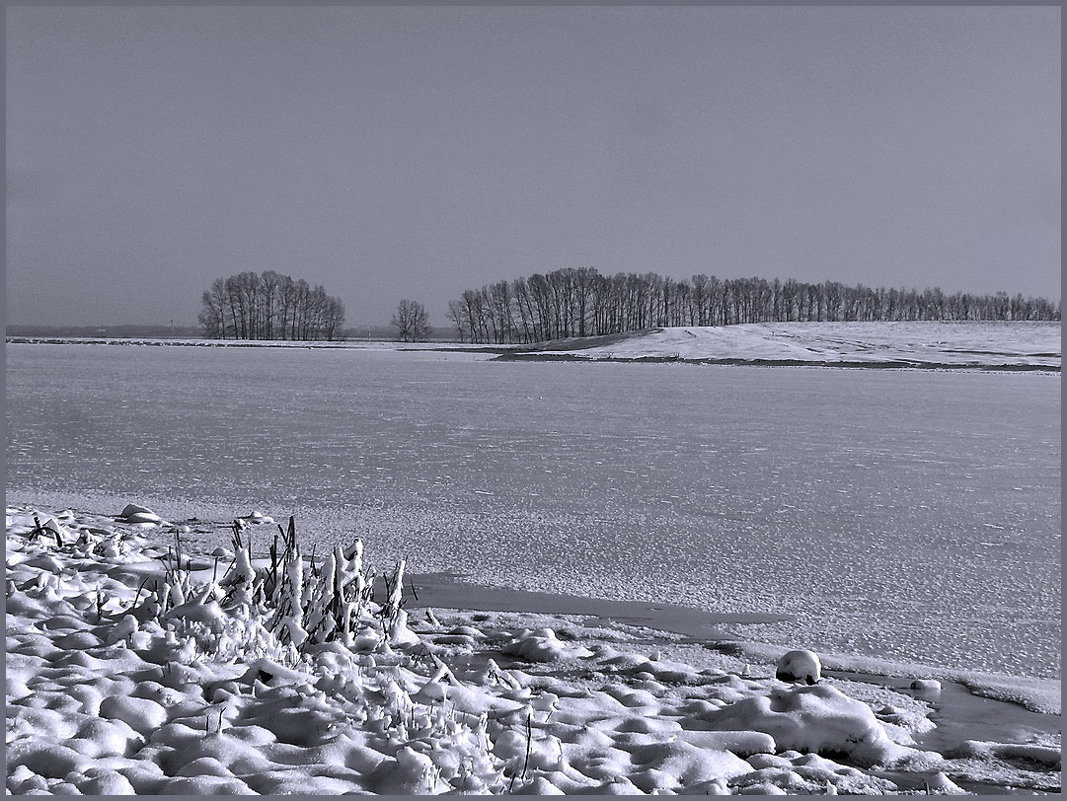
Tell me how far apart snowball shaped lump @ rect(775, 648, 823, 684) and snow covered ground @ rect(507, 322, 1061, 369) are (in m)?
Answer: 37.7

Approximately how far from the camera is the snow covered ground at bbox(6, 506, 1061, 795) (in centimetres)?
285

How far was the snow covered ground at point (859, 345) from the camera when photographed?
4175 centimetres

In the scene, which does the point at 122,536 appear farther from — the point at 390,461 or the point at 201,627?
the point at 390,461

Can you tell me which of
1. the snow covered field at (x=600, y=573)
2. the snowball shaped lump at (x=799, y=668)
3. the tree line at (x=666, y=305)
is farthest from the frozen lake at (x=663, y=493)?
the tree line at (x=666, y=305)

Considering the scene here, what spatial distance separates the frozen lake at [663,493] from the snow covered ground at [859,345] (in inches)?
986

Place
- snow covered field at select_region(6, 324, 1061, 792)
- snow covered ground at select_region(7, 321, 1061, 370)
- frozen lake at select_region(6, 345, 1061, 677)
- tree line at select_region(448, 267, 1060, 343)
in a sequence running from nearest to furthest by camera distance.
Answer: snow covered field at select_region(6, 324, 1061, 792) → frozen lake at select_region(6, 345, 1061, 677) → snow covered ground at select_region(7, 321, 1061, 370) → tree line at select_region(448, 267, 1060, 343)

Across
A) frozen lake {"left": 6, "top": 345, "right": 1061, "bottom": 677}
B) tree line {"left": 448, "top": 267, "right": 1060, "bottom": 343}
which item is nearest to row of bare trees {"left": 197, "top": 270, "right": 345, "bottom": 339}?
tree line {"left": 448, "top": 267, "right": 1060, "bottom": 343}

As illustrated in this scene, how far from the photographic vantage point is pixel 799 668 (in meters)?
3.95

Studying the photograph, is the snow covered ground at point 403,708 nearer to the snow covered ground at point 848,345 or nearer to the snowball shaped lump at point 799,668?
the snowball shaped lump at point 799,668

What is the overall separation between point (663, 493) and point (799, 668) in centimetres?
427

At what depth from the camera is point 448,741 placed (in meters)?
2.93

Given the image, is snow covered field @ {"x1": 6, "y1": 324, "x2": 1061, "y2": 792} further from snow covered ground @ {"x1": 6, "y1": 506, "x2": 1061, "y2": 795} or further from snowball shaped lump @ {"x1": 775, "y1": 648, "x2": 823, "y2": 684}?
snowball shaped lump @ {"x1": 775, "y1": 648, "x2": 823, "y2": 684}

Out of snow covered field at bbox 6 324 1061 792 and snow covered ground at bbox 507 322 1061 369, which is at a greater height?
snow covered ground at bbox 507 322 1061 369

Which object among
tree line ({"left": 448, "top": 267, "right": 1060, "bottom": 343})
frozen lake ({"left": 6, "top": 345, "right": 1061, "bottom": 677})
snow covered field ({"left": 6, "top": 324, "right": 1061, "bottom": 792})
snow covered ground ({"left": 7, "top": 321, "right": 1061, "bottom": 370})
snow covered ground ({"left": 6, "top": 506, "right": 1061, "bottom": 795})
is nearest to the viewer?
snow covered ground ({"left": 6, "top": 506, "right": 1061, "bottom": 795})
